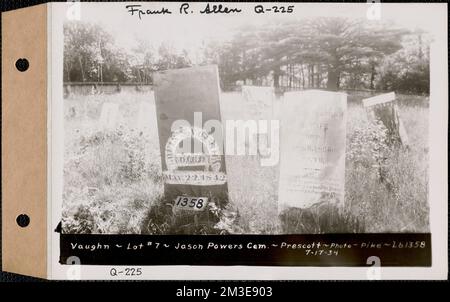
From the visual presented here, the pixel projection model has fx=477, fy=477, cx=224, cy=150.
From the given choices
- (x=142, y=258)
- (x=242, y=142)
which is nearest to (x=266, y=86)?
(x=242, y=142)

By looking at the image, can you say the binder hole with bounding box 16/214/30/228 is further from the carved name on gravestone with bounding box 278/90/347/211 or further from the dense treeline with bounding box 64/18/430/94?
the carved name on gravestone with bounding box 278/90/347/211

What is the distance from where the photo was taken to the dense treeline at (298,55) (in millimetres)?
1135

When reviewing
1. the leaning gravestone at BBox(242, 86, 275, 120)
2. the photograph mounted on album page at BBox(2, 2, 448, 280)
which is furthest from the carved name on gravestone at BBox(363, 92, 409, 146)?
the leaning gravestone at BBox(242, 86, 275, 120)

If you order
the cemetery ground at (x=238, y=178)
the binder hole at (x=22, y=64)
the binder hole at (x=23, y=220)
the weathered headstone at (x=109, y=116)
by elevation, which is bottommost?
the binder hole at (x=23, y=220)

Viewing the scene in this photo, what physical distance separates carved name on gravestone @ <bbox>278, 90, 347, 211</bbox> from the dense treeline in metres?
0.04

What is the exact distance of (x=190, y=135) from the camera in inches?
44.9

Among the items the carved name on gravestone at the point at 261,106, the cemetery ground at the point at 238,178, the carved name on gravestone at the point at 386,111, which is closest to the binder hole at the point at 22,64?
the cemetery ground at the point at 238,178

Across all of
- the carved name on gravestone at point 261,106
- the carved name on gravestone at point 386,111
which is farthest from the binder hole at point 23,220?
the carved name on gravestone at point 386,111

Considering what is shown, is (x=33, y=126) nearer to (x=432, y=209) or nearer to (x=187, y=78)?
(x=187, y=78)

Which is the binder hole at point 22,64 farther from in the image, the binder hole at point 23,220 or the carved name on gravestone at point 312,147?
the carved name on gravestone at point 312,147

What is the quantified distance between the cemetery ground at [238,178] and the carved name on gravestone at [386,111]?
0.02 m

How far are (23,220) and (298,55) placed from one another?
2.54ft

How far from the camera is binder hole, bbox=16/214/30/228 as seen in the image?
1156mm

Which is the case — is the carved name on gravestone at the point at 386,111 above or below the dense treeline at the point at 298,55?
below
